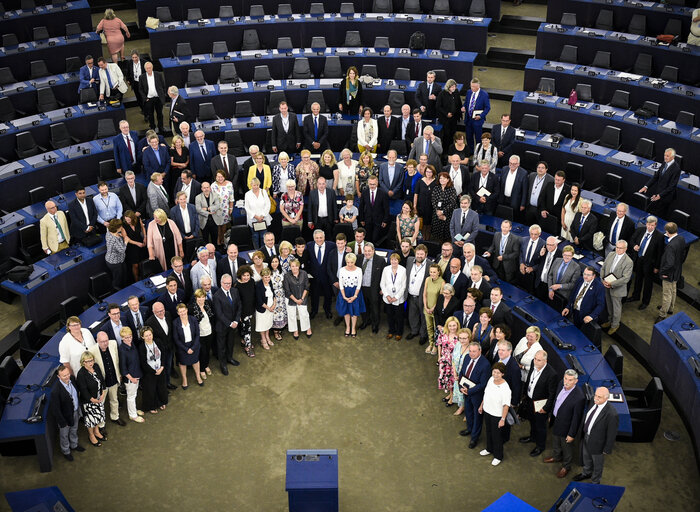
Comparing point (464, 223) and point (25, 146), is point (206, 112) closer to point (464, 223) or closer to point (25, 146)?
point (25, 146)

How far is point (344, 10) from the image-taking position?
20203mm

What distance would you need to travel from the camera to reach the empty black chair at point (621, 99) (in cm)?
1669

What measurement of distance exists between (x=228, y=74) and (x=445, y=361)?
388 inches

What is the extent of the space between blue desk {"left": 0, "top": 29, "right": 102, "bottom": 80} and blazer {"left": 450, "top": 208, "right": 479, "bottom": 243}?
10.8m

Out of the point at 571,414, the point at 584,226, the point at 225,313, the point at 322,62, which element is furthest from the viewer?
the point at 322,62

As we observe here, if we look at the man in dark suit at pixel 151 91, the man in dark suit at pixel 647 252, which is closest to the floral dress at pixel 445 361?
the man in dark suit at pixel 647 252

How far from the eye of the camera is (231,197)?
13.9m

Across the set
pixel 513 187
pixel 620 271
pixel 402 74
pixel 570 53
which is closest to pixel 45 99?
pixel 402 74

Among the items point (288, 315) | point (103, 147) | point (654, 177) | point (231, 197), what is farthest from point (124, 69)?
point (654, 177)

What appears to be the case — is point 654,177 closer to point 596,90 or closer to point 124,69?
point 596,90

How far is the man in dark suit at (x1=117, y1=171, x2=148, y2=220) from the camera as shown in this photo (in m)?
13.9

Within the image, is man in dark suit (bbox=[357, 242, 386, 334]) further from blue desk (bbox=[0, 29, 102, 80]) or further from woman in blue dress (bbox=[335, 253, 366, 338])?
blue desk (bbox=[0, 29, 102, 80])

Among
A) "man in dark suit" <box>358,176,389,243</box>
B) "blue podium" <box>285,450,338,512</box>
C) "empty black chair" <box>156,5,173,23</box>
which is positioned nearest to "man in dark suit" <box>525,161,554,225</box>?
"man in dark suit" <box>358,176,389,243</box>

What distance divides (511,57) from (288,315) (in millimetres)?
11340
